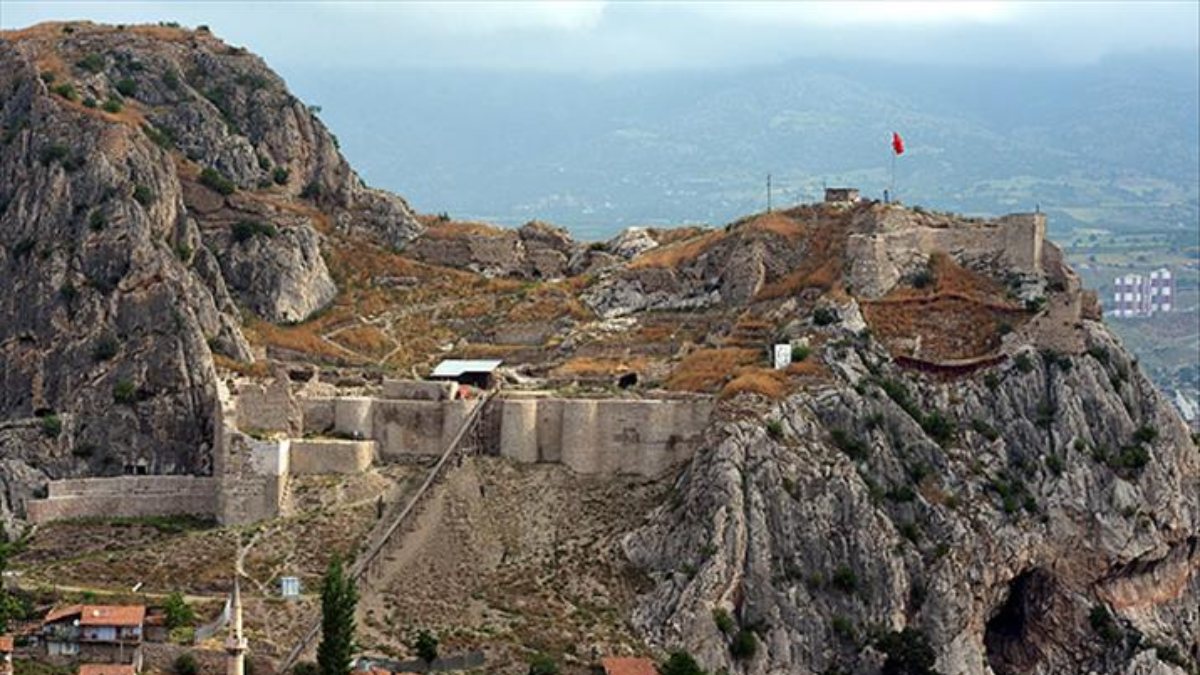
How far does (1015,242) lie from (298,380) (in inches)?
1571

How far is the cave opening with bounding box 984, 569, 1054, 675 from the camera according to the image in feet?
357

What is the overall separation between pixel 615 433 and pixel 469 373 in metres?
12.9

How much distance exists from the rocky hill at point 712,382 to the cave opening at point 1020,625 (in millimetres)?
142

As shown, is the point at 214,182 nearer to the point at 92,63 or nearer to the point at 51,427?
the point at 92,63

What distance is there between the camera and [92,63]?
134375 mm

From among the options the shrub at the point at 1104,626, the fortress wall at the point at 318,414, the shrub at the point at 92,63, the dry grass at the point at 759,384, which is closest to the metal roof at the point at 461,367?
the fortress wall at the point at 318,414

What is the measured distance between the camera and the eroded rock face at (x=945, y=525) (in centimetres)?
9925

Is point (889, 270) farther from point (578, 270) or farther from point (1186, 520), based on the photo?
point (578, 270)

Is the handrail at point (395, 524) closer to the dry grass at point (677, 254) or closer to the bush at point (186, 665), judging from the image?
the bush at point (186, 665)

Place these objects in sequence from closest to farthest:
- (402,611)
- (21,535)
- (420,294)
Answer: (402,611), (21,535), (420,294)

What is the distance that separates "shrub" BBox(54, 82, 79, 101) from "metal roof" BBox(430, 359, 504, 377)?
90.5ft

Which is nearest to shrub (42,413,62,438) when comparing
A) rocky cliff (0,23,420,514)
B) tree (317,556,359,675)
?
Answer: rocky cliff (0,23,420,514)

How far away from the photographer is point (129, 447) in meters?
110

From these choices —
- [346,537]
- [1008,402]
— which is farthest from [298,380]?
[1008,402]
